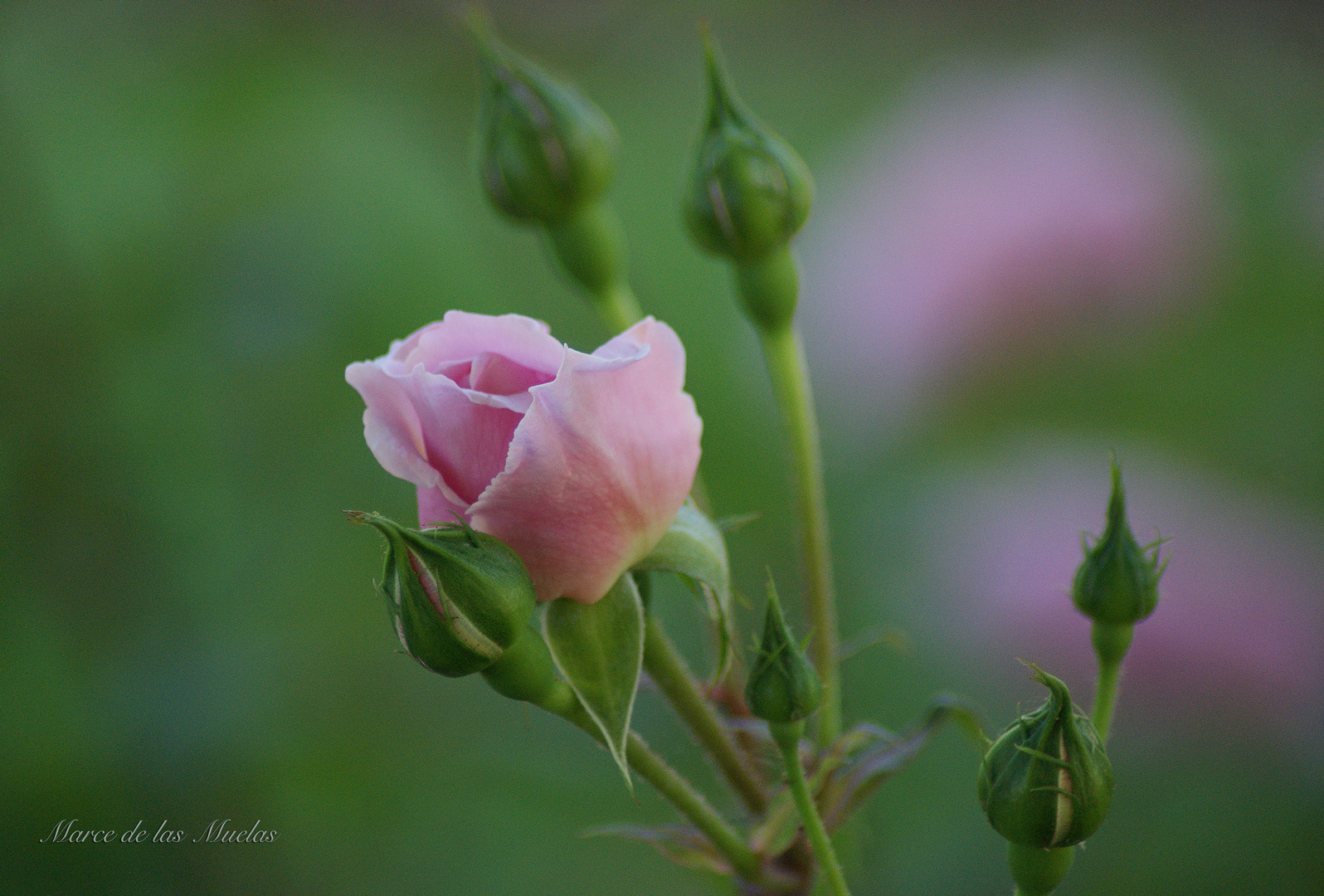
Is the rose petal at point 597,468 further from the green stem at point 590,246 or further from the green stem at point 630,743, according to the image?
the green stem at point 590,246

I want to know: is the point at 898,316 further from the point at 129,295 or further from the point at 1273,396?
the point at 129,295

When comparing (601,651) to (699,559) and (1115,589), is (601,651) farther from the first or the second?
(1115,589)

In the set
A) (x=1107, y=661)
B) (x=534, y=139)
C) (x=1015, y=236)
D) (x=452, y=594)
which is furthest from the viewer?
(x=1015, y=236)

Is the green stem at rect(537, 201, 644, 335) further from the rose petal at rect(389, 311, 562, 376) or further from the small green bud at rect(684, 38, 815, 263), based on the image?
the rose petal at rect(389, 311, 562, 376)

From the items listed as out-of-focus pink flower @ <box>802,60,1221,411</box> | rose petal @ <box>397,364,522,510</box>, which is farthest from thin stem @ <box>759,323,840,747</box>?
out-of-focus pink flower @ <box>802,60,1221,411</box>

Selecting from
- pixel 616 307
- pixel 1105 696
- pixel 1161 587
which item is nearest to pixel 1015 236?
pixel 1161 587

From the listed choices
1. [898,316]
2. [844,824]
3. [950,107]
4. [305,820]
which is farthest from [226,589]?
[950,107]
